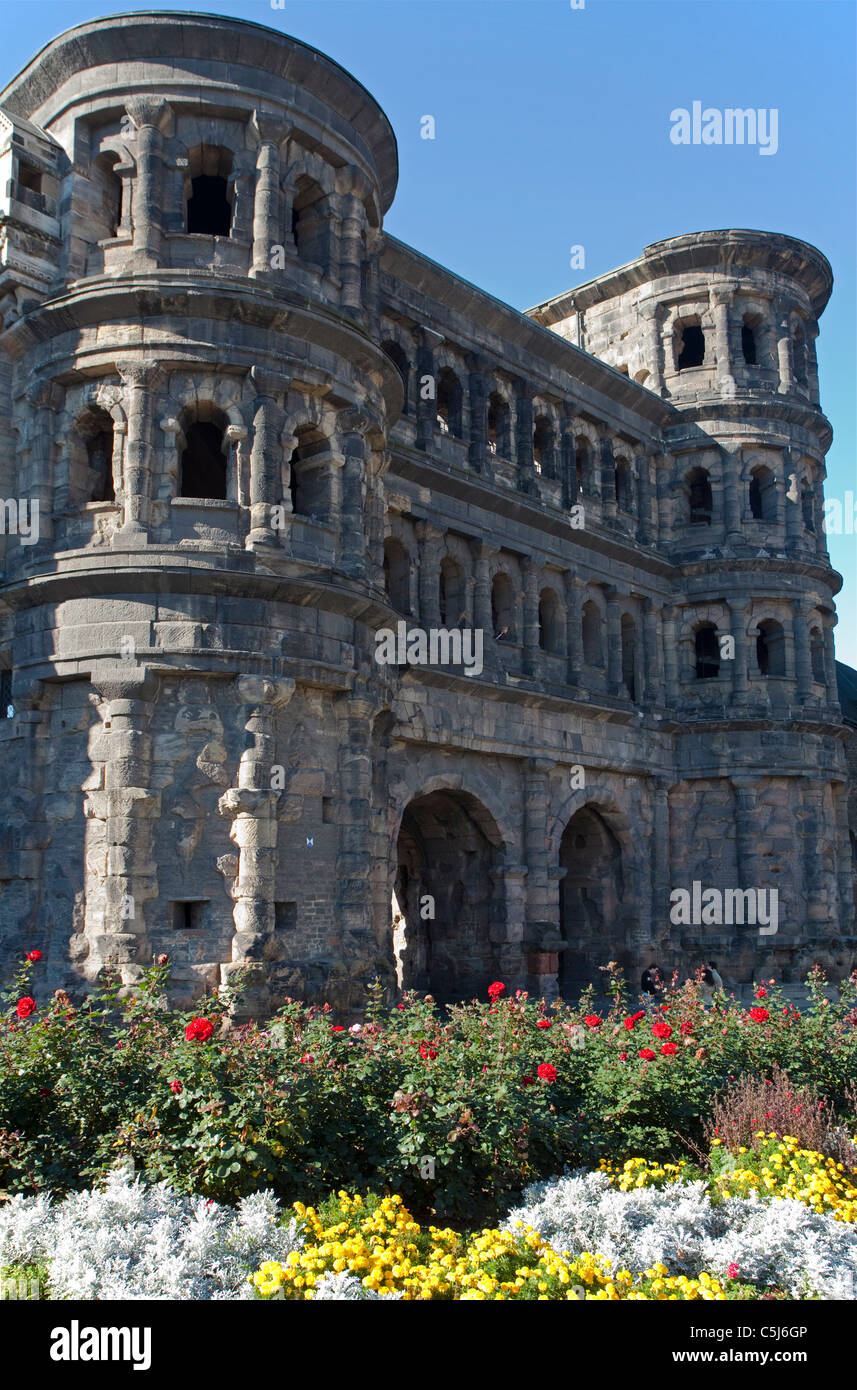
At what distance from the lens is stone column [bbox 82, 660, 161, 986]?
43.8ft

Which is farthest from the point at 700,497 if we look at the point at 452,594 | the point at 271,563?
the point at 271,563

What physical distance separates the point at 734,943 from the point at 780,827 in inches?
107

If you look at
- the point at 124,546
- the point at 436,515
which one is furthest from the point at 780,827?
the point at 124,546

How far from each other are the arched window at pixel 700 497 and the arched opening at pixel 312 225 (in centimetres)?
1289

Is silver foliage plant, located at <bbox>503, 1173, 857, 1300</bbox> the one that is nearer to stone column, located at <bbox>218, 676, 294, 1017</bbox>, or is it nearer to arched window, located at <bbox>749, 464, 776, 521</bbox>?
stone column, located at <bbox>218, 676, 294, 1017</bbox>

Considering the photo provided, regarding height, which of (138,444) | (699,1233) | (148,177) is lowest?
(699,1233)

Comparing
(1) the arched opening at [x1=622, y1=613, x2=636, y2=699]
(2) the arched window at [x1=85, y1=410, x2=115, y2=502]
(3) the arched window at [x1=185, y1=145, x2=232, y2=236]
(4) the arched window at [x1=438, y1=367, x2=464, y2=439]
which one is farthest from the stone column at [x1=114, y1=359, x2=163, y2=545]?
(1) the arched opening at [x1=622, y1=613, x2=636, y2=699]

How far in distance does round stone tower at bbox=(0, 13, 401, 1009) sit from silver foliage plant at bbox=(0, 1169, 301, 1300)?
6.28 metres

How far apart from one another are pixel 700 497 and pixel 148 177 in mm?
16417

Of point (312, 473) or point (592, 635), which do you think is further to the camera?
point (592, 635)

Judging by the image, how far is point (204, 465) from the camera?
18406mm

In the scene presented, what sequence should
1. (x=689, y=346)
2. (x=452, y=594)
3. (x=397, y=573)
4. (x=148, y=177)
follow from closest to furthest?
(x=148, y=177), (x=397, y=573), (x=452, y=594), (x=689, y=346)

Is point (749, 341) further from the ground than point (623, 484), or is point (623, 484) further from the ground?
point (749, 341)

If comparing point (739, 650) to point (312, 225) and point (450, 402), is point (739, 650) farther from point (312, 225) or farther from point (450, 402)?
point (312, 225)
